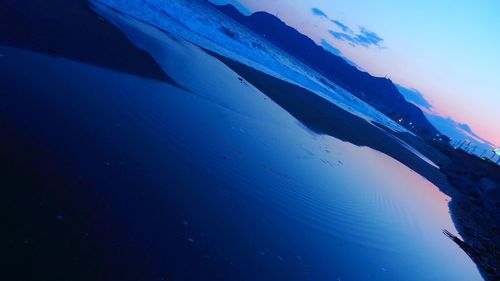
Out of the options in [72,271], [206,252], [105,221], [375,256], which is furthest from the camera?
[375,256]

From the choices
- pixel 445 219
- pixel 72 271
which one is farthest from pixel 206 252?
pixel 445 219

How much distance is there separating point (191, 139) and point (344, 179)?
19.6 feet

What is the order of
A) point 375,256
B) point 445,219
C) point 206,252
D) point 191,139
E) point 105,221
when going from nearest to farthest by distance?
point 105,221, point 206,252, point 375,256, point 191,139, point 445,219

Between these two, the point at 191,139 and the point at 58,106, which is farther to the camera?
the point at 191,139

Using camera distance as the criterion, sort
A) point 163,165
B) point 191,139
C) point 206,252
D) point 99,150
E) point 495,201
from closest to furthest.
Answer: point 206,252 → point 99,150 → point 163,165 → point 191,139 → point 495,201

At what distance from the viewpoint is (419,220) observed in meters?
12.6

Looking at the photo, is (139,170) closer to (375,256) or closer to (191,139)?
(191,139)

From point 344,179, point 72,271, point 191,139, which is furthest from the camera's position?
point 344,179

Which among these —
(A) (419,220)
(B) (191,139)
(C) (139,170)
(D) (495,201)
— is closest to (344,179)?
(A) (419,220)

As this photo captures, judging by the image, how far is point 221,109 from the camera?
40.9 feet

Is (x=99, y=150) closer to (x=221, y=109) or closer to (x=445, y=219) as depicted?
(x=221, y=109)

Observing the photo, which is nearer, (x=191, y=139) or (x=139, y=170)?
(x=139, y=170)

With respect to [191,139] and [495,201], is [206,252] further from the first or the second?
[495,201]

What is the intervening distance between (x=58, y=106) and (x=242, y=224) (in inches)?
169
